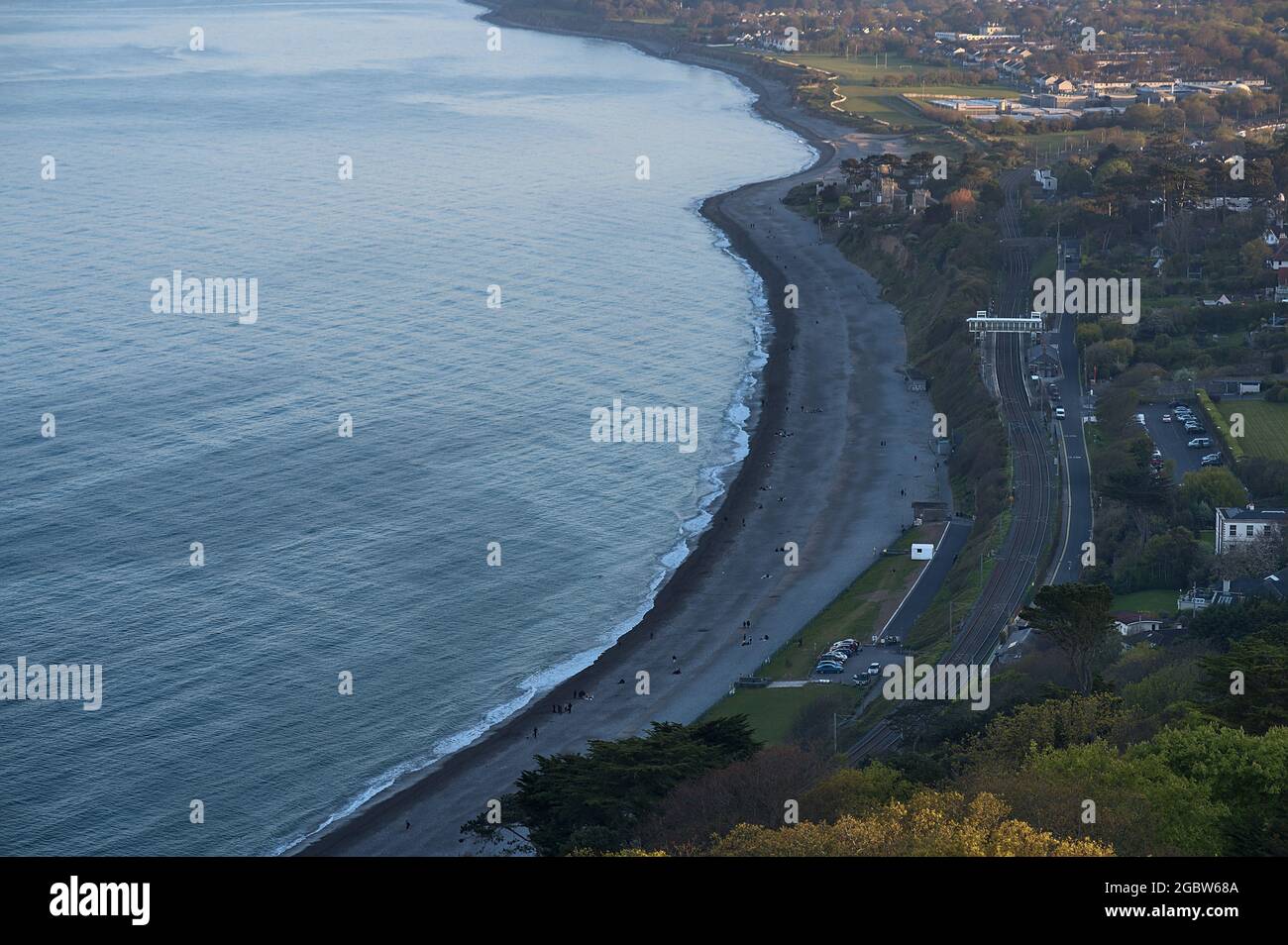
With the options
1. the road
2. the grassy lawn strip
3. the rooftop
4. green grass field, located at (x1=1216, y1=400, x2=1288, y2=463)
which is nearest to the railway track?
the road

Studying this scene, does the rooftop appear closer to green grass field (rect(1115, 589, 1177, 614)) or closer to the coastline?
green grass field (rect(1115, 589, 1177, 614))

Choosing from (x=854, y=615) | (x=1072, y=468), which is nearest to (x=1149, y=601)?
(x=854, y=615)

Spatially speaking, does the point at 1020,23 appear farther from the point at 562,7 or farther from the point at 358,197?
the point at 358,197

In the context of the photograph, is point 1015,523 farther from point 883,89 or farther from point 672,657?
point 883,89

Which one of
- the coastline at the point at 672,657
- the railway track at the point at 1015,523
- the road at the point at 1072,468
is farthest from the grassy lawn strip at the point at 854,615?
the road at the point at 1072,468

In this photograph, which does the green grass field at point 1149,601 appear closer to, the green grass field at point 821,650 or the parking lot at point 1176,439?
the green grass field at point 821,650

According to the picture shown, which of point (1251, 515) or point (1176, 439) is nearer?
point (1251, 515)
